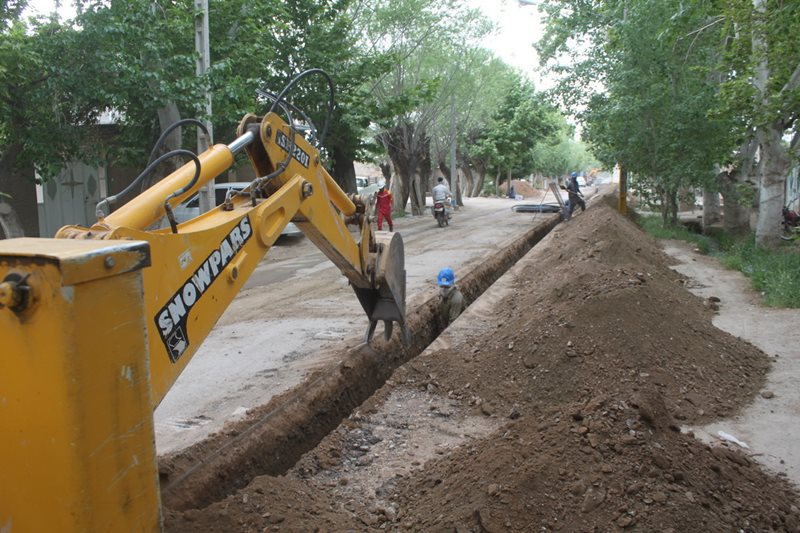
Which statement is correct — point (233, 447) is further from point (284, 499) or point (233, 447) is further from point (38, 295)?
point (38, 295)

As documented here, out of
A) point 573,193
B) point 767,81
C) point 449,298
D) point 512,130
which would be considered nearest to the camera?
point 449,298

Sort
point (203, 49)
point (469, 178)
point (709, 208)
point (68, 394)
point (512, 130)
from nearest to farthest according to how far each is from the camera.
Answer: point (68, 394), point (203, 49), point (709, 208), point (512, 130), point (469, 178)

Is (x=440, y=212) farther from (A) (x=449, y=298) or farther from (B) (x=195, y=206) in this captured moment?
(A) (x=449, y=298)

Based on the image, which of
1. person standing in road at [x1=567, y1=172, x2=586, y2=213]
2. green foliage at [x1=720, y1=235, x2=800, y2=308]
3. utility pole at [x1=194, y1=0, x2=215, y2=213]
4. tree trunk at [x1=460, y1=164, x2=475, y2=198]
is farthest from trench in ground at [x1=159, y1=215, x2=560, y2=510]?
tree trunk at [x1=460, y1=164, x2=475, y2=198]

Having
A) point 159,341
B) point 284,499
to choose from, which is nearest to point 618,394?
point 284,499

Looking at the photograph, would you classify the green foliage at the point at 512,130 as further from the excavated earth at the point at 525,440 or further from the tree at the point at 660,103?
the excavated earth at the point at 525,440

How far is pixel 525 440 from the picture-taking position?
4109 mm

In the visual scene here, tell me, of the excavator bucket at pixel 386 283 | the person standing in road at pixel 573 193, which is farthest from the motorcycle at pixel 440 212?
the excavator bucket at pixel 386 283

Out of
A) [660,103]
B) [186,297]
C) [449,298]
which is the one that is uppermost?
[660,103]

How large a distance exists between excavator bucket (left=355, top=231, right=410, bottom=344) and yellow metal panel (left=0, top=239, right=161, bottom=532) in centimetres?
380

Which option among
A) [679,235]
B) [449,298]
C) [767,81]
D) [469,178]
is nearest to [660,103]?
[679,235]

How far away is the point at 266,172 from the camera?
14.0ft

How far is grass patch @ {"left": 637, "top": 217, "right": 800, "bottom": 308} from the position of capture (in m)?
8.90

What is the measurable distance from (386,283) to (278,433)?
5.00ft
